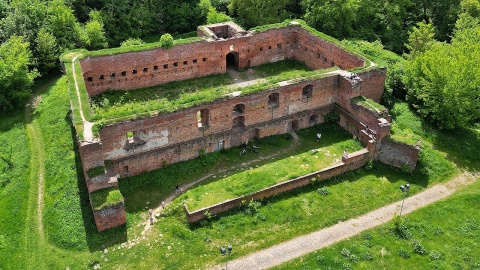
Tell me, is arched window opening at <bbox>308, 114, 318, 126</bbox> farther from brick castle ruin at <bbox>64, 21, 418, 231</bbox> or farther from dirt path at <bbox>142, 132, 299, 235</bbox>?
dirt path at <bbox>142, 132, 299, 235</bbox>

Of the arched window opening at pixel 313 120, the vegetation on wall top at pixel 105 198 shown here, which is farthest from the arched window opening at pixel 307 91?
the vegetation on wall top at pixel 105 198

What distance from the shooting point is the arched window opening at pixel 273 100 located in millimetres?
34291

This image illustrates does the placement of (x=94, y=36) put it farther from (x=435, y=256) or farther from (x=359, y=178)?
(x=435, y=256)

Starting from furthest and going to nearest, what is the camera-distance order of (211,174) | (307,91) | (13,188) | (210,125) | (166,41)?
(166,41)
(307,91)
(210,125)
(211,174)
(13,188)

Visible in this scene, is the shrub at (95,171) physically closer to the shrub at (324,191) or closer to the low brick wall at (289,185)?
the low brick wall at (289,185)

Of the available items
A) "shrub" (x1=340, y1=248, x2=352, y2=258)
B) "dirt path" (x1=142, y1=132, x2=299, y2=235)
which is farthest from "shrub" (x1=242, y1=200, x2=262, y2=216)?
"shrub" (x1=340, y1=248, x2=352, y2=258)

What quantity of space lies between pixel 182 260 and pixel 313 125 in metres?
16.3

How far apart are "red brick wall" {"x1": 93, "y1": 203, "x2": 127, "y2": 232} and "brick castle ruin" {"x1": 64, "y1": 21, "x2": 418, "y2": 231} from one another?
0.19ft

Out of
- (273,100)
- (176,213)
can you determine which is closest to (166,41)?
(273,100)

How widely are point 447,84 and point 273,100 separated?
12590 mm

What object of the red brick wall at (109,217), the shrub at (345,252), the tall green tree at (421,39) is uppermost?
the tall green tree at (421,39)

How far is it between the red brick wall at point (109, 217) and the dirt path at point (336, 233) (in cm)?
640

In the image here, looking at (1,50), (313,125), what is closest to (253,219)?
(313,125)

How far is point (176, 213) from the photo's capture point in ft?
93.0
